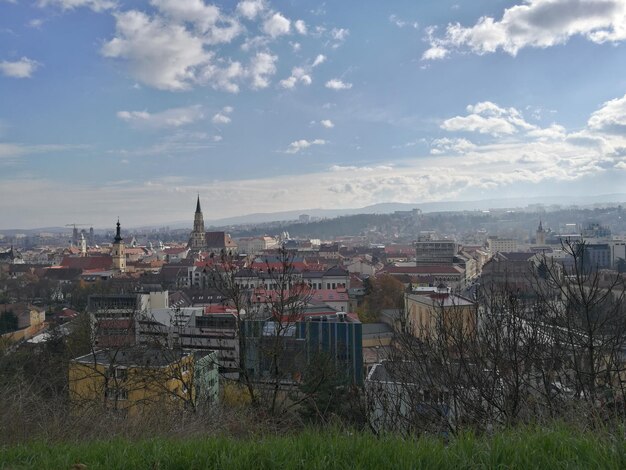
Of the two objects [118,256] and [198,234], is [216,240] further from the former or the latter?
[118,256]

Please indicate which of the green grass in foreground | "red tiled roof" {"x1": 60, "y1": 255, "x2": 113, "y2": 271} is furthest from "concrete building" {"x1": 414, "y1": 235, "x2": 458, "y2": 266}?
the green grass in foreground

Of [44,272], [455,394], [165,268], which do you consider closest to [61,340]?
[455,394]

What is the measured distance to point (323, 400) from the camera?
710 cm

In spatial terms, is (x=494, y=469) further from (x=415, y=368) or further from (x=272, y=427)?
(x=415, y=368)

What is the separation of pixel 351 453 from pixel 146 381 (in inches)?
211

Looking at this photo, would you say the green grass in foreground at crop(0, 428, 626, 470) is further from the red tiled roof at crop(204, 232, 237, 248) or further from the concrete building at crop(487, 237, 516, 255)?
the concrete building at crop(487, 237, 516, 255)

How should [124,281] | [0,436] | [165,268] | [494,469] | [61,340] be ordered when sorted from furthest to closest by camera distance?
[165,268]
[124,281]
[61,340]
[0,436]
[494,469]

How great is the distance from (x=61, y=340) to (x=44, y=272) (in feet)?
131

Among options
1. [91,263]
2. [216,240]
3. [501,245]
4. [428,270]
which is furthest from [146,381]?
[501,245]

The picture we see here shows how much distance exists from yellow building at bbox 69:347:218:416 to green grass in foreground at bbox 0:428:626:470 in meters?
2.24

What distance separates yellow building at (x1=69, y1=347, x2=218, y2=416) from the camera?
5.87 metres

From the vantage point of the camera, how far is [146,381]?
7031 millimetres

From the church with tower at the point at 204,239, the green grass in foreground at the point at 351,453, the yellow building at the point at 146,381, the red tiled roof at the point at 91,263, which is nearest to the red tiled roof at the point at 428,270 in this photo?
the red tiled roof at the point at 91,263

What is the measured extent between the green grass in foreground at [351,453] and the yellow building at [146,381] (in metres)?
2.24
